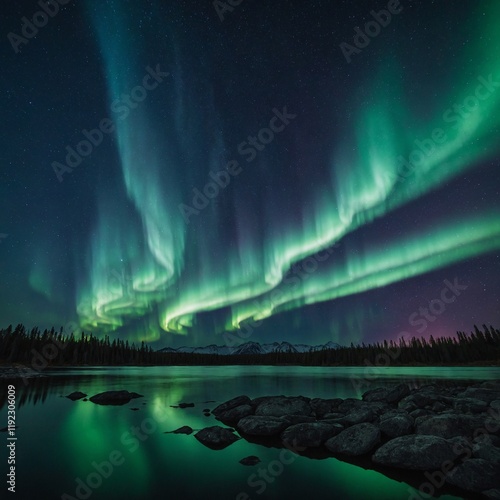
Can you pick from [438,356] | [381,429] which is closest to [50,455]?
[381,429]

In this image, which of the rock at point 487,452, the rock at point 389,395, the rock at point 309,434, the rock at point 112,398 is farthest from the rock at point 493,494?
the rock at point 112,398

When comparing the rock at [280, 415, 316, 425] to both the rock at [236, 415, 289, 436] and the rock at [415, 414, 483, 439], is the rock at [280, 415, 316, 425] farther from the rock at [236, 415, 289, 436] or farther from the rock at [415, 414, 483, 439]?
the rock at [415, 414, 483, 439]

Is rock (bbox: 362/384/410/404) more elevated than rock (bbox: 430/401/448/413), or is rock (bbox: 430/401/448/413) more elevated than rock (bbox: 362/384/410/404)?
rock (bbox: 362/384/410/404)

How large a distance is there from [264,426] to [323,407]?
5673 mm

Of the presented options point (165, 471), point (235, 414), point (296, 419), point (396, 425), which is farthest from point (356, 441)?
point (235, 414)

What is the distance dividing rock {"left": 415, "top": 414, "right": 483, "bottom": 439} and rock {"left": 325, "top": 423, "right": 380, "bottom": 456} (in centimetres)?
207

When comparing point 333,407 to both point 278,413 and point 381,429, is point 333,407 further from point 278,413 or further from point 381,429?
point 381,429

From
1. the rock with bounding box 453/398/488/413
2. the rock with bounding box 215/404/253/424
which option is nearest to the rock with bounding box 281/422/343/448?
the rock with bounding box 215/404/253/424

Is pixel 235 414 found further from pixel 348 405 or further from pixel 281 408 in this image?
pixel 348 405

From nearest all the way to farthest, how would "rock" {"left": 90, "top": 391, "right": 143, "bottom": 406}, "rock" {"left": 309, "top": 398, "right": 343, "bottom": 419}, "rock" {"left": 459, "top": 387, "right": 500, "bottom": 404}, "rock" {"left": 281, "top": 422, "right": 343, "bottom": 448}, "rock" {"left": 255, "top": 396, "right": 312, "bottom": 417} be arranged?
"rock" {"left": 281, "top": 422, "right": 343, "bottom": 448}, "rock" {"left": 255, "top": 396, "right": 312, "bottom": 417}, "rock" {"left": 309, "top": 398, "right": 343, "bottom": 419}, "rock" {"left": 459, "top": 387, "right": 500, "bottom": 404}, "rock" {"left": 90, "top": 391, "right": 143, "bottom": 406}

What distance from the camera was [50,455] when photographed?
1302cm

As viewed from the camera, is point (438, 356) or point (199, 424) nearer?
point (199, 424)

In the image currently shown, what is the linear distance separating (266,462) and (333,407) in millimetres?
9050

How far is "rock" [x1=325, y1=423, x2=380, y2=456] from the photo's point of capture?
40.2 feet
